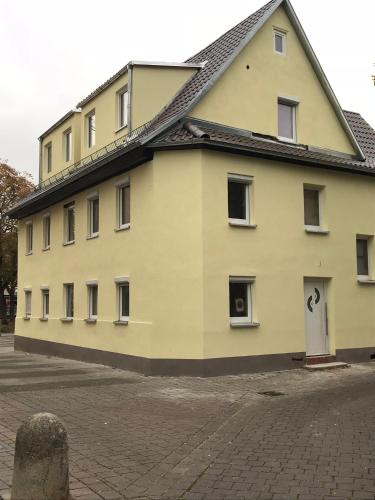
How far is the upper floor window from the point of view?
722 inches

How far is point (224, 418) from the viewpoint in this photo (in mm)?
Answer: 8594

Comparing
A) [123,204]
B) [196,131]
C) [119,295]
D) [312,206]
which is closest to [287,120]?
[312,206]

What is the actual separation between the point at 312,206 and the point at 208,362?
5560 millimetres

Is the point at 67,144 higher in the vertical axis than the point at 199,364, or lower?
higher

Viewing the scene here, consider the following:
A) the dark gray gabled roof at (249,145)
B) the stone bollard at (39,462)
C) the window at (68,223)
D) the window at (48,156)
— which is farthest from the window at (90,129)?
the stone bollard at (39,462)

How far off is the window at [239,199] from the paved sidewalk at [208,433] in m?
3.87

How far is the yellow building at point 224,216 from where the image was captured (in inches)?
521

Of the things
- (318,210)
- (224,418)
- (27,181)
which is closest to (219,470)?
(224,418)

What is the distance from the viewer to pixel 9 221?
4259 centimetres

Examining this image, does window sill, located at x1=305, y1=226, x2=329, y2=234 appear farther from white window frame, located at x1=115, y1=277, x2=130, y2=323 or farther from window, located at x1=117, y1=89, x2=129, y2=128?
window, located at x1=117, y1=89, x2=129, y2=128

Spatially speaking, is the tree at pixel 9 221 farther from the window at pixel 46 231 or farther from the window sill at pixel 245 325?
the window sill at pixel 245 325

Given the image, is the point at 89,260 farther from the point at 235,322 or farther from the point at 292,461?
the point at 292,461

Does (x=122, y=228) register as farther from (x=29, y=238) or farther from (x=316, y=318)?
(x=29, y=238)

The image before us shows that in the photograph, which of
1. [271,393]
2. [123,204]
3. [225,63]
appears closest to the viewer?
[271,393]
